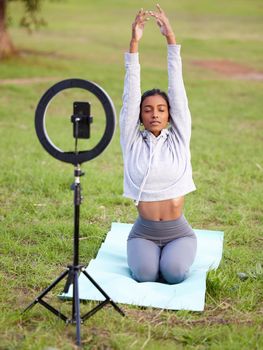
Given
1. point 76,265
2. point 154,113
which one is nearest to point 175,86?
point 154,113

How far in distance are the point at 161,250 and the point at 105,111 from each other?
1228 millimetres

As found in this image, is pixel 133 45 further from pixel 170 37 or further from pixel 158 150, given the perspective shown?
pixel 158 150

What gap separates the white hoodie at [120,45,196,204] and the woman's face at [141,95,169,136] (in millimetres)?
44

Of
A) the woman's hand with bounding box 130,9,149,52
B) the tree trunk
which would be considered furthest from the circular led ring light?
the tree trunk

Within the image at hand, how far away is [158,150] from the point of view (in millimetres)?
3965

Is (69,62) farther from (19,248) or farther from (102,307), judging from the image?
(102,307)

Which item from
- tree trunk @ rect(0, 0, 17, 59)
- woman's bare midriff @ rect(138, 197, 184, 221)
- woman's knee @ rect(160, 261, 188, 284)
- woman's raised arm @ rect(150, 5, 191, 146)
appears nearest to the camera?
woman's raised arm @ rect(150, 5, 191, 146)

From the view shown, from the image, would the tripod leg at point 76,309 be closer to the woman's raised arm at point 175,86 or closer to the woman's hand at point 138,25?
the woman's raised arm at point 175,86

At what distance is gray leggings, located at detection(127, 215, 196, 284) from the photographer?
3.90 meters

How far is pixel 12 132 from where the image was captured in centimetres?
801

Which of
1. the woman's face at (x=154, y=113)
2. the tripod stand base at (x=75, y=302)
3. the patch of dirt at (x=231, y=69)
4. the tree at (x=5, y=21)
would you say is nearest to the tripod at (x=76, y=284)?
the tripod stand base at (x=75, y=302)

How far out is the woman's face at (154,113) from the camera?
12.9 ft

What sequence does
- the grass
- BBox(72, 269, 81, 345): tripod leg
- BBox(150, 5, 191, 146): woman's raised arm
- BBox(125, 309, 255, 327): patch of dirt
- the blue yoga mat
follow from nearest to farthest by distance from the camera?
BBox(72, 269, 81, 345): tripod leg
the grass
BBox(125, 309, 255, 327): patch of dirt
the blue yoga mat
BBox(150, 5, 191, 146): woman's raised arm

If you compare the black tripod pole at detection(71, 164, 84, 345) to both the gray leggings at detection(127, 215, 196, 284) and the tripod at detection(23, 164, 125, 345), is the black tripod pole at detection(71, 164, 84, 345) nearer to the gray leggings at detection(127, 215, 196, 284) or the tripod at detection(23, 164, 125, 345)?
the tripod at detection(23, 164, 125, 345)
